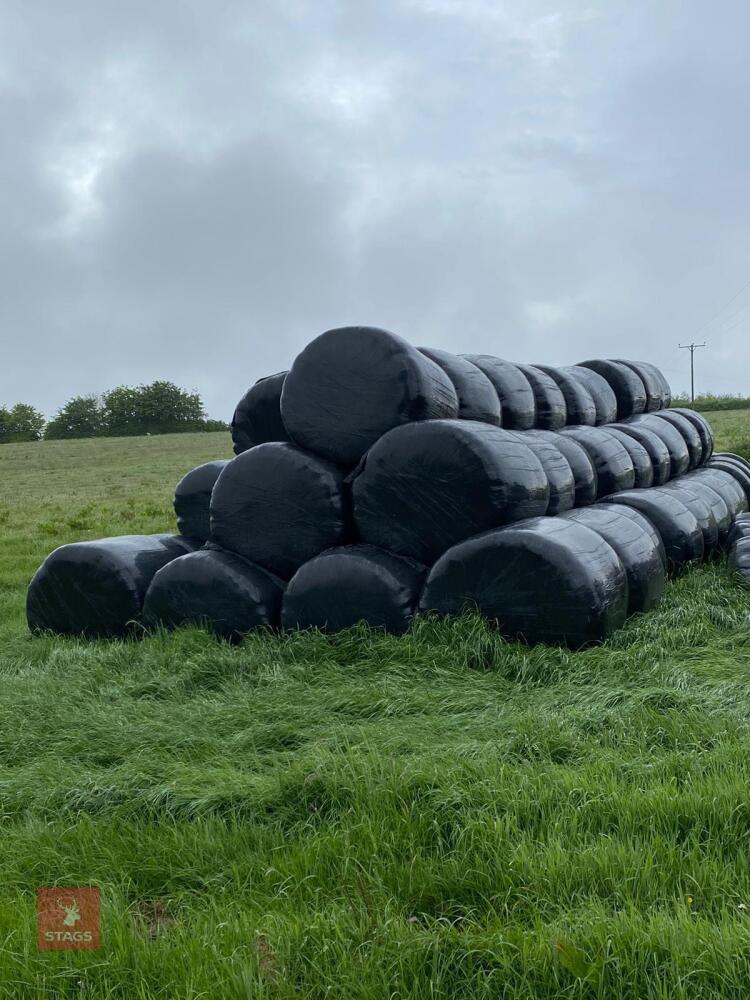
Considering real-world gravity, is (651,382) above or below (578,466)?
above

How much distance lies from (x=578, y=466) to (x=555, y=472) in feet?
2.94

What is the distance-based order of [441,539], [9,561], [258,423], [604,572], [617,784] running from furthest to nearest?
[9,561], [258,423], [441,539], [604,572], [617,784]

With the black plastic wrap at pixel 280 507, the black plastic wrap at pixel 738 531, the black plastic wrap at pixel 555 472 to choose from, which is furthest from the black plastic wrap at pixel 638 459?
the black plastic wrap at pixel 280 507

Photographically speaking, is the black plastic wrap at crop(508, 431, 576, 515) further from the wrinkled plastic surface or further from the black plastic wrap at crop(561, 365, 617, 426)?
the black plastic wrap at crop(561, 365, 617, 426)

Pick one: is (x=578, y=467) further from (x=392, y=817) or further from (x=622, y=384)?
(x=392, y=817)

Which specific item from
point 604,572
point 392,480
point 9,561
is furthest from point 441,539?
point 9,561

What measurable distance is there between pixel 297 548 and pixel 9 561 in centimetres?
710

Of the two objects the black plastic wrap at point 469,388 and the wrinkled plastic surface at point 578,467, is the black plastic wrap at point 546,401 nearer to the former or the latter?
the wrinkled plastic surface at point 578,467

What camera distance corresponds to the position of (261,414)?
734cm

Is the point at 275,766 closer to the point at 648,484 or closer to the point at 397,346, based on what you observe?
the point at 397,346

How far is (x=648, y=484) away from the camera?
902cm

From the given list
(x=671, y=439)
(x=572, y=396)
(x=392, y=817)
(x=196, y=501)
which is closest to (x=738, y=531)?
(x=671, y=439)

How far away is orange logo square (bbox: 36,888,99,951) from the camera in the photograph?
8.30ft

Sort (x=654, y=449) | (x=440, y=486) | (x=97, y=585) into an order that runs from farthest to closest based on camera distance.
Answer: (x=654, y=449)
(x=97, y=585)
(x=440, y=486)
